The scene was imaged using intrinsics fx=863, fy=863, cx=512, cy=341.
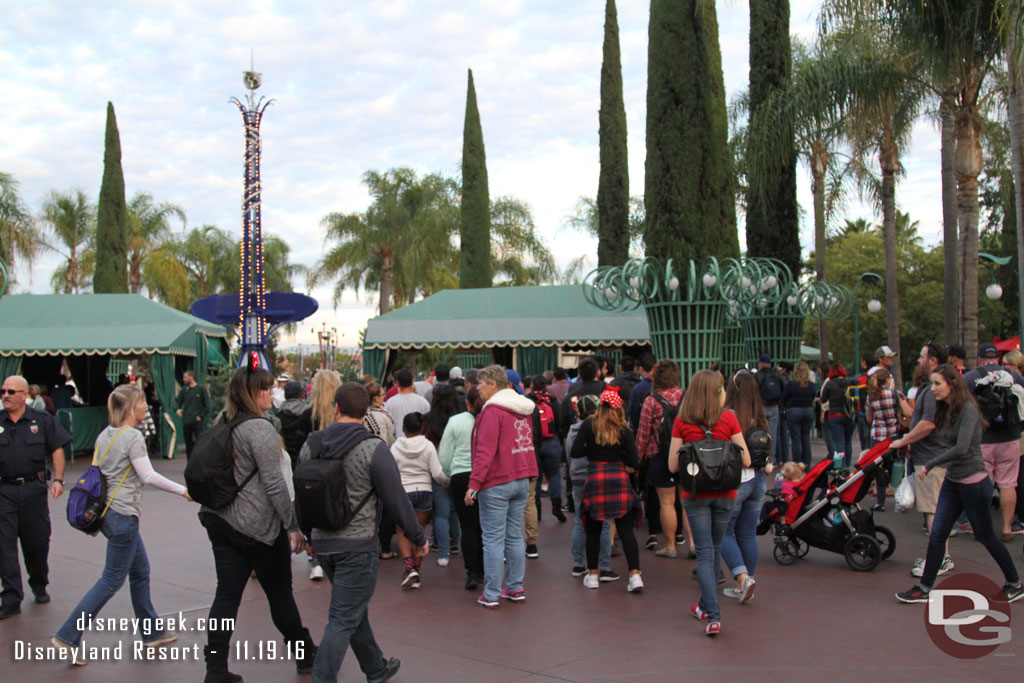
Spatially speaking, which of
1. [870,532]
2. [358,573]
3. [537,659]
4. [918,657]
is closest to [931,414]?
[870,532]

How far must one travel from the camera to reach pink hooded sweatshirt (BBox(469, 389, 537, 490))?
6391mm

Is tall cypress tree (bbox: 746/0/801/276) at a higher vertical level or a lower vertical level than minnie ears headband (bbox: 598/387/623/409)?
higher

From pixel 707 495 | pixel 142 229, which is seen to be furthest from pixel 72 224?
pixel 707 495

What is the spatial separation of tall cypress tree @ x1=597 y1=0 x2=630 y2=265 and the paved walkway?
1698cm

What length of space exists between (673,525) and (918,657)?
292 centimetres

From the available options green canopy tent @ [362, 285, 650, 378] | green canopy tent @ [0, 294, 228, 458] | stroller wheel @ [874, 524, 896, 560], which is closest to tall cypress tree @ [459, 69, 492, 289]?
green canopy tent @ [362, 285, 650, 378]

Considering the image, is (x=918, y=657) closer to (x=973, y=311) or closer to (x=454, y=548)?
(x=454, y=548)

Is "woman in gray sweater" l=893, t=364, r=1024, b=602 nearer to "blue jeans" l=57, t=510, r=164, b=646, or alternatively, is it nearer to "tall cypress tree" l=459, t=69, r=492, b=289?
"blue jeans" l=57, t=510, r=164, b=646

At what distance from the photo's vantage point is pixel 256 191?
18047 millimetres

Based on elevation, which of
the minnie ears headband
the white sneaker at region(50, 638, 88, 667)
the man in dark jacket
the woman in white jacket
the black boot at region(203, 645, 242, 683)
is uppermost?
the minnie ears headband

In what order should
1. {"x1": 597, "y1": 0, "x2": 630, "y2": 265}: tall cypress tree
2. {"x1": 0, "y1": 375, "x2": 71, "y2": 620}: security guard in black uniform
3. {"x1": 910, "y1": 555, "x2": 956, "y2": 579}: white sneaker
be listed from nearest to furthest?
1. {"x1": 0, "y1": 375, "x2": 71, "y2": 620}: security guard in black uniform
2. {"x1": 910, "y1": 555, "x2": 956, "y2": 579}: white sneaker
3. {"x1": 597, "y1": 0, "x2": 630, "y2": 265}: tall cypress tree

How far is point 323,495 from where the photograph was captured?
4.33 m

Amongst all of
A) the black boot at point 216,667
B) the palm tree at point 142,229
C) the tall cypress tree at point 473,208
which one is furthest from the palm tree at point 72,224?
the black boot at point 216,667

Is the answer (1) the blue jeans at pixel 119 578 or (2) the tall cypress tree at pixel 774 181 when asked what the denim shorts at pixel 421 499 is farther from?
(2) the tall cypress tree at pixel 774 181
